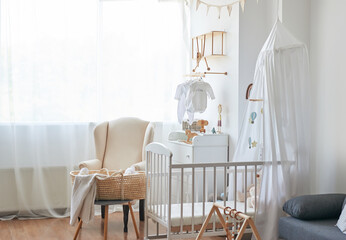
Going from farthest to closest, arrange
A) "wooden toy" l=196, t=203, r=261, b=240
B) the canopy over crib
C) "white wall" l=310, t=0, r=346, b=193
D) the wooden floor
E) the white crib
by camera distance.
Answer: the wooden floor < "white wall" l=310, t=0, r=346, b=193 < the canopy over crib < the white crib < "wooden toy" l=196, t=203, r=261, b=240

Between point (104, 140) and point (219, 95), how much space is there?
1139 millimetres

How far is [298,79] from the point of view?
369cm

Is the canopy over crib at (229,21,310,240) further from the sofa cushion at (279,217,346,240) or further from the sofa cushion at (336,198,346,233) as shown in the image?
the sofa cushion at (336,198,346,233)

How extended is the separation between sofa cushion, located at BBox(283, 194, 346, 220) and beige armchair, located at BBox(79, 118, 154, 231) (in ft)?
5.91

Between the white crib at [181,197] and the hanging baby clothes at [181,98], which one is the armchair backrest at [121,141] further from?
the white crib at [181,197]

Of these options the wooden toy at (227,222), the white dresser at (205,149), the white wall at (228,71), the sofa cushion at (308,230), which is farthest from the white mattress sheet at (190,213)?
the white wall at (228,71)

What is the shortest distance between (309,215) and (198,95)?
1.78 meters

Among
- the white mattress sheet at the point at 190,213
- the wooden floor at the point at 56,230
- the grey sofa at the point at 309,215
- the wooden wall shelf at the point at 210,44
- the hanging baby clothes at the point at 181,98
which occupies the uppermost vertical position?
the wooden wall shelf at the point at 210,44

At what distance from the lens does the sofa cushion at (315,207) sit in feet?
10.7

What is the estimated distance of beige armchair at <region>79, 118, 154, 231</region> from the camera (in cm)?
483

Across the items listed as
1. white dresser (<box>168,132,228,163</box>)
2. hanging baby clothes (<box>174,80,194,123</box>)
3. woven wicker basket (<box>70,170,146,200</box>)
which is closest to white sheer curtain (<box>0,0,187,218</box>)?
hanging baby clothes (<box>174,80,194,123</box>)

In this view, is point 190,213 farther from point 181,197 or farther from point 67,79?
point 67,79

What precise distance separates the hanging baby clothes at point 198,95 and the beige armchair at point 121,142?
1.40ft

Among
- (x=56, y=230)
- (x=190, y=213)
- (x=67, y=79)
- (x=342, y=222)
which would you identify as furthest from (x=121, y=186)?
(x=342, y=222)
